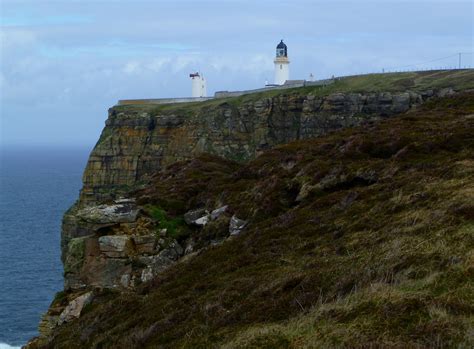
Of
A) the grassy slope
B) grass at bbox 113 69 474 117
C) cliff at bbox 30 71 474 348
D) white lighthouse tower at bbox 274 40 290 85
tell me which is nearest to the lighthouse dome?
white lighthouse tower at bbox 274 40 290 85

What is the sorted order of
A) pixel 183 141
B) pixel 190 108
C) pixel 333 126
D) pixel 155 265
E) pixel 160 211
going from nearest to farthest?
1. pixel 155 265
2. pixel 160 211
3. pixel 333 126
4. pixel 183 141
5. pixel 190 108

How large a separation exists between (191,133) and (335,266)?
78546 mm

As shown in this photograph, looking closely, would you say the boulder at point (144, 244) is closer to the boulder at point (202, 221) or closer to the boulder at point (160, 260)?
the boulder at point (160, 260)

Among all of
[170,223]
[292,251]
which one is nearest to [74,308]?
[170,223]

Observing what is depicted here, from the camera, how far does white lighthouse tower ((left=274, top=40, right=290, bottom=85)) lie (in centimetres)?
11275

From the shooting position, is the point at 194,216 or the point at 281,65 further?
the point at 281,65

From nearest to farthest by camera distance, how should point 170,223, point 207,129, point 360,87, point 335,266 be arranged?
point 335,266 < point 170,223 < point 360,87 < point 207,129

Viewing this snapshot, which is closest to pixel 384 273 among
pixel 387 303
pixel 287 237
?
pixel 387 303

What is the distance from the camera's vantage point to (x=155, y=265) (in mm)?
23719

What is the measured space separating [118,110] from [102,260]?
260ft

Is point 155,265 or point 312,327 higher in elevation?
point 312,327

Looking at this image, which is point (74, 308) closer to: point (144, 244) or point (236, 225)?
point (144, 244)

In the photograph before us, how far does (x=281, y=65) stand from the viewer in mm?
112938

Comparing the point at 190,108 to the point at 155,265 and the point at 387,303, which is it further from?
the point at 387,303
